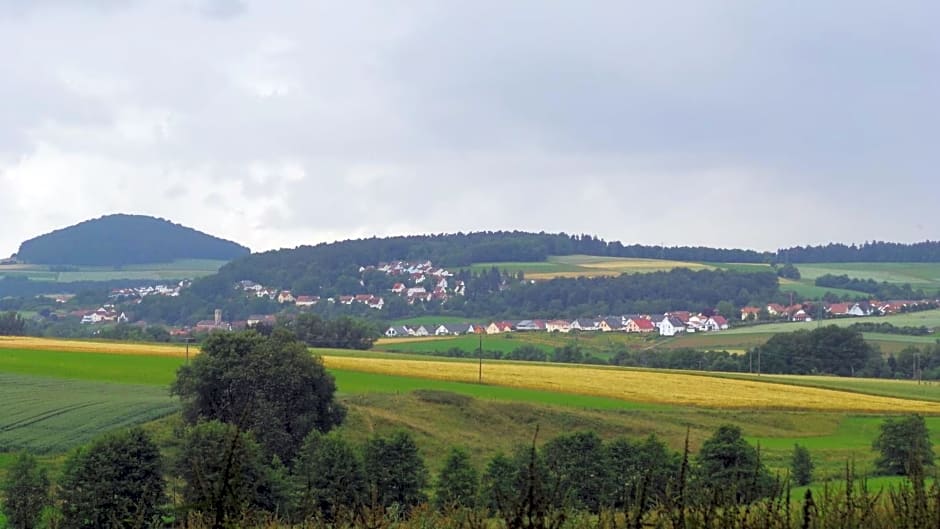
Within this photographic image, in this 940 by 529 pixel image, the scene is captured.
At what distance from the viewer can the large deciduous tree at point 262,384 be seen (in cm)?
4206

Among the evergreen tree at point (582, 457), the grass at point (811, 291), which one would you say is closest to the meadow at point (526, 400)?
the evergreen tree at point (582, 457)

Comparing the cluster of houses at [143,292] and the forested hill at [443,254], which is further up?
the forested hill at [443,254]

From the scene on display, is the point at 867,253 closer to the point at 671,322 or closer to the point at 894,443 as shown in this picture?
the point at 671,322

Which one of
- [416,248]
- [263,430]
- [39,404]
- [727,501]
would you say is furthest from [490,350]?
[416,248]

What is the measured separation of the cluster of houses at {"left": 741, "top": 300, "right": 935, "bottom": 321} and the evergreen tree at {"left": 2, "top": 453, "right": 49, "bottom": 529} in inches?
3938

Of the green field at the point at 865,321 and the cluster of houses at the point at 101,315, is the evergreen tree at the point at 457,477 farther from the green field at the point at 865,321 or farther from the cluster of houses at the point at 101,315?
the cluster of houses at the point at 101,315

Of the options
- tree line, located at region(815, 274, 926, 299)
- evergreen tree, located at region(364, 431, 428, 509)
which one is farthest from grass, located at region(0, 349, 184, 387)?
tree line, located at region(815, 274, 926, 299)

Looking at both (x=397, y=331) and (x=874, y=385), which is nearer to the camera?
(x=874, y=385)

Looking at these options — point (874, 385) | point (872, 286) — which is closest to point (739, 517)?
point (874, 385)

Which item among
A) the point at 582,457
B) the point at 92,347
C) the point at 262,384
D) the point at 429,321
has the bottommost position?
the point at 582,457

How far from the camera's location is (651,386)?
64062 millimetres

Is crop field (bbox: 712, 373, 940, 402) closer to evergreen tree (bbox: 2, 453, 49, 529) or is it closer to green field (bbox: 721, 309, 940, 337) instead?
green field (bbox: 721, 309, 940, 337)

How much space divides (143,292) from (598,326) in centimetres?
8850

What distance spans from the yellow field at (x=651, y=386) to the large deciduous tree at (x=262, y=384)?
20.1 m
